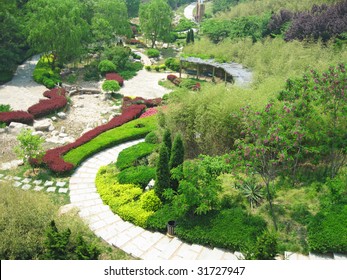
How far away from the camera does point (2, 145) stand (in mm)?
19672

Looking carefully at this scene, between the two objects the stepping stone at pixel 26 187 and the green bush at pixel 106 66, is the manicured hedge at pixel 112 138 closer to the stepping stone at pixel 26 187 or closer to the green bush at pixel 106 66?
the stepping stone at pixel 26 187

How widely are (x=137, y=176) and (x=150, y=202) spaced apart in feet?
7.38

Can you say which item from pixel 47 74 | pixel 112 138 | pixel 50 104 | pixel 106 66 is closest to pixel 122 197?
pixel 112 138

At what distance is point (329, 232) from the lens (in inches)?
430

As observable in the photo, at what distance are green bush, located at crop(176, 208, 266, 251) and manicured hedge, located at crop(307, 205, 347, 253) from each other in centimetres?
159

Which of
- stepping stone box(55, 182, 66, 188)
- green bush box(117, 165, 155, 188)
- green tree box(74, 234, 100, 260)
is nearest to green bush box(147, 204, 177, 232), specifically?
green bush box(117, 165, 155, 188)

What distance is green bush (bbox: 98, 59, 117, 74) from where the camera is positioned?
34812 mm

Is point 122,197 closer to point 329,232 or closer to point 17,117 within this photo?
point 329,232

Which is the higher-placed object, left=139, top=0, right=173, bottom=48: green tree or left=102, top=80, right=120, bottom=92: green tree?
left=139, top=0, right=173, bottom=48: green tree

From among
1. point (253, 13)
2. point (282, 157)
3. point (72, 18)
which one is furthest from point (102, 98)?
point (253, 13)

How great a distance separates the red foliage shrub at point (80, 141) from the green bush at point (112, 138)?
289 mm

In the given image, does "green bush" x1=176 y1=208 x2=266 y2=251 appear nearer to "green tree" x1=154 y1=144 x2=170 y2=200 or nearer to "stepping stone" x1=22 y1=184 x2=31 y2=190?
"green tree" x1=154 y1=144 x2=170 y2=200

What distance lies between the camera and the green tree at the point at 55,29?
3131 centimetres

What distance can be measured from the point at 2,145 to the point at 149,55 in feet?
93.1
